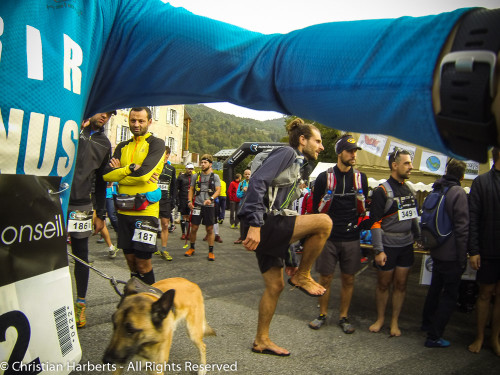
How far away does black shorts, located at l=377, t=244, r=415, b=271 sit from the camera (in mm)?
4688

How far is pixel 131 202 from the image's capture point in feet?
13.6

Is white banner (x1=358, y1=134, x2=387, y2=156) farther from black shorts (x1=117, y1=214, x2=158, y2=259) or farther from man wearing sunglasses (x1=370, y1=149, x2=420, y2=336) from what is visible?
black shorts (x1=117, y1=214, x2=158, y2=259)

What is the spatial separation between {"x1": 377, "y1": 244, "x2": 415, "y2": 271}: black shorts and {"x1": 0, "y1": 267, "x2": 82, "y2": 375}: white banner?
4575 millimetres

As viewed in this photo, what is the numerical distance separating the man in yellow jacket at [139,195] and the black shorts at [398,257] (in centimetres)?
306

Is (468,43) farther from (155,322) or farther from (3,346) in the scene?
(155,322)

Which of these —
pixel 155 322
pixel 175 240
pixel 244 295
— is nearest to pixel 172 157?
pixel 175 240

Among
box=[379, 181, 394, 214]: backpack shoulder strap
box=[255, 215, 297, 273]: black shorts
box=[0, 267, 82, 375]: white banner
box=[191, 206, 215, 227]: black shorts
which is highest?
box=[0, 267, 82, 375]: white banner

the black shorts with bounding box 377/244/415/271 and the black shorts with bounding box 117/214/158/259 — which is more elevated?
the black shorts with bounding box 117/214/158/259

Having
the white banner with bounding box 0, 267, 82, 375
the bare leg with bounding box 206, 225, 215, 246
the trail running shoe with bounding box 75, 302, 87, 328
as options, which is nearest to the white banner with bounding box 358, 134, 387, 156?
the bare leg with bounding box 206, 225, 215, 246

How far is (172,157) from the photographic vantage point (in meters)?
43.5

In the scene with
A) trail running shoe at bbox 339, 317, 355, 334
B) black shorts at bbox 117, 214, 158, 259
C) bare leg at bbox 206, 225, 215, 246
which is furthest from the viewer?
bare leg at bbox 206, 225, 215, 246

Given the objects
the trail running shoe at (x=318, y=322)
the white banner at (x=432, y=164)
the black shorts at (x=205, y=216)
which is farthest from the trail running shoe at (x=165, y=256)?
the white banner at (x=432, y=164)

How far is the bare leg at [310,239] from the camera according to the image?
11.7ft

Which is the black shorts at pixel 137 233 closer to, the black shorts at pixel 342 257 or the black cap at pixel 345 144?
the black shorts at pixel 342 257
